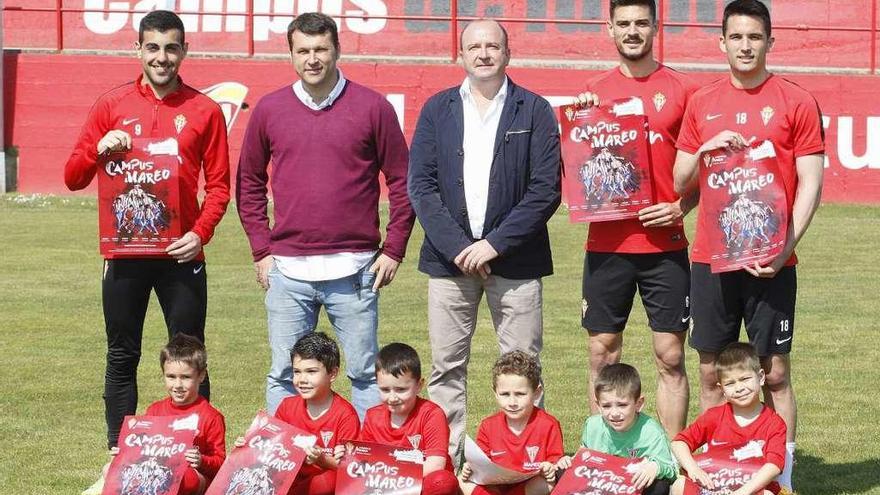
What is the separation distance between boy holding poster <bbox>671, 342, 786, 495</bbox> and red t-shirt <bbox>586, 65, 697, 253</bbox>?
70 cm

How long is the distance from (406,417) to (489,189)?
1.18 metres

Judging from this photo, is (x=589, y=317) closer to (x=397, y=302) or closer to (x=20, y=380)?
(x=20, y=380)

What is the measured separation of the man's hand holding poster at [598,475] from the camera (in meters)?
6.32

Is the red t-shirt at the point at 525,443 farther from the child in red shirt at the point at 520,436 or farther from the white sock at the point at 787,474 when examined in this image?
the white sock at the point at 787,474

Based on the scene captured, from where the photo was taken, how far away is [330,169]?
278 inches

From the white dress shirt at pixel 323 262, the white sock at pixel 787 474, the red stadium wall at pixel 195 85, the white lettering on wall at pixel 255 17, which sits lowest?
the white sock at pixel 787 474

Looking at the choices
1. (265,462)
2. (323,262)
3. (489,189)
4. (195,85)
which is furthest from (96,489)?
(195,85)

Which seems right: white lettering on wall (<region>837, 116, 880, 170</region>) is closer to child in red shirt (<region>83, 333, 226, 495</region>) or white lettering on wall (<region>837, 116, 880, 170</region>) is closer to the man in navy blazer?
the man in navy blazer

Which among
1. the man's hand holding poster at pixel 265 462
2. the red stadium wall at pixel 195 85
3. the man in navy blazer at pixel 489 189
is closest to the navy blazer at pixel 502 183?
the man in navy blazer at pixel 489 189

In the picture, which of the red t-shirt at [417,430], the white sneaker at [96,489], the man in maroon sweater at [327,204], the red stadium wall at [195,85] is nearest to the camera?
the red t-shirt at [417,430]

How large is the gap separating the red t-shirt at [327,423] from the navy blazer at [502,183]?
889 millimetres

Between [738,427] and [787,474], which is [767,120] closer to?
[738,427]

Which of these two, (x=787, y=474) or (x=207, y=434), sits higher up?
(x=207, y=434)

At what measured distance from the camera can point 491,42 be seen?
695cm
